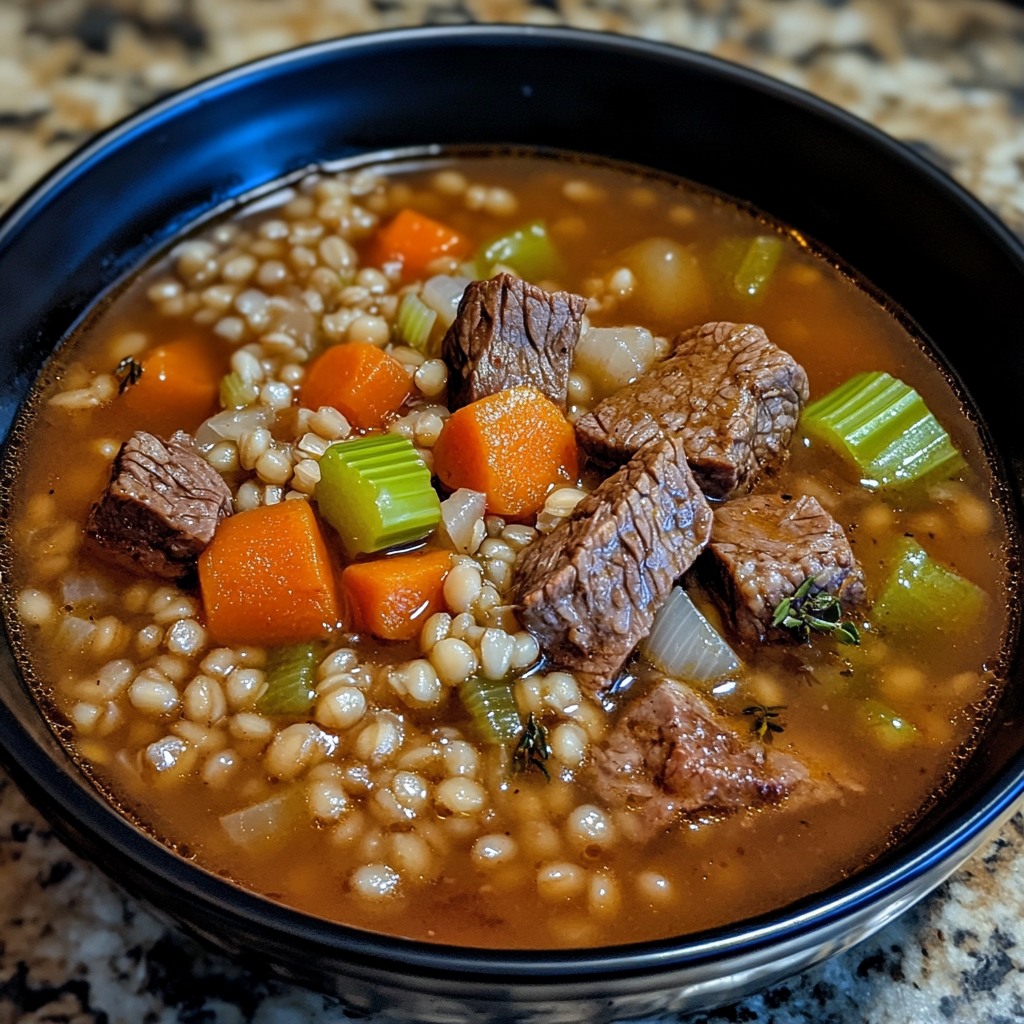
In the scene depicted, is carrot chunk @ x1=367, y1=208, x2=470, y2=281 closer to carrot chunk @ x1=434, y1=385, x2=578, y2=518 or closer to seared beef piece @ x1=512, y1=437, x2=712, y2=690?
carrot chunk @ x1=434, y1=385, x2=578, y2=518

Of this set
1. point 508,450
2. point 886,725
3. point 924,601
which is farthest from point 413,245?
point 886,725

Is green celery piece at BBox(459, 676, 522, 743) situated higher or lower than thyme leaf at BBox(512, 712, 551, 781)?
higher

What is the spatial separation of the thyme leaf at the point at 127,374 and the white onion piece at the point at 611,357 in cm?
135

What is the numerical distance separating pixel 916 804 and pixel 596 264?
6.83ft

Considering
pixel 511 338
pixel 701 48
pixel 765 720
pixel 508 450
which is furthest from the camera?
pixel 701 48

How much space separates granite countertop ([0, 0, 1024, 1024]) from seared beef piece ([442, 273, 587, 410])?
166 centimetres

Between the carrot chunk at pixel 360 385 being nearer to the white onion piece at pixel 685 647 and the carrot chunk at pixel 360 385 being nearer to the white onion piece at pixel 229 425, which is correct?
the white onion piece at pixel 229 425

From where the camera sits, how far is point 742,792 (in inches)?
104

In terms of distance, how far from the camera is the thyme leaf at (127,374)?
3486 mm

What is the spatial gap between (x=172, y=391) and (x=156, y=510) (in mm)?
730

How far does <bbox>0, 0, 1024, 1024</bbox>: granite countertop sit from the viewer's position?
2.61m

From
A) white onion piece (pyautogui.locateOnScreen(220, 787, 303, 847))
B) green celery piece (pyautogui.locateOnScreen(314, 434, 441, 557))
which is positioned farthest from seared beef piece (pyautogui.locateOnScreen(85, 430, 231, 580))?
white onion piece (pyautogui.locateOnScreen(220, 787, 303, 847))

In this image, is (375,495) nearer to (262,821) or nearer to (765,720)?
(262,821)

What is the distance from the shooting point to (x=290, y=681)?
112 inches
